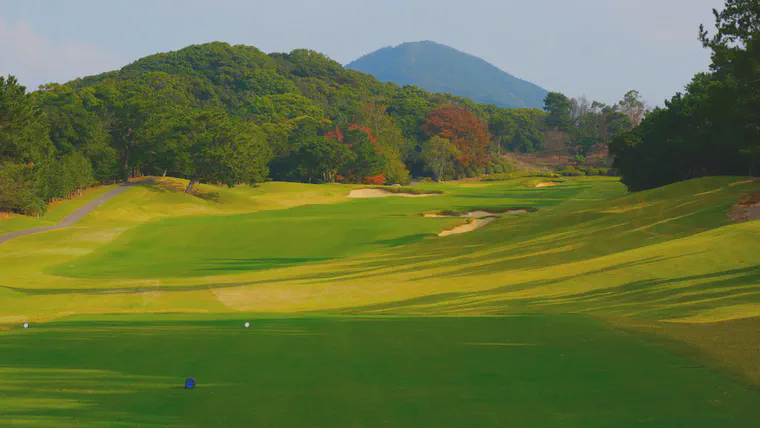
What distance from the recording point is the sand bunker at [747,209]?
82.8 feet

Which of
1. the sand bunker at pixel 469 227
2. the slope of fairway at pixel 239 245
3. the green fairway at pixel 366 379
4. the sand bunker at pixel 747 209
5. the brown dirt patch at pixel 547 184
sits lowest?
the slope of fairway at pixel 239 245

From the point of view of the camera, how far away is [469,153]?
164875 millimetres

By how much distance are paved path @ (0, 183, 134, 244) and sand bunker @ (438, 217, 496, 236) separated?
93.7 feet

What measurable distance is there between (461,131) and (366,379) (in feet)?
530

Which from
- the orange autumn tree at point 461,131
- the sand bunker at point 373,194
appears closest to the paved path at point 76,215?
the sand bunker at point 373,194

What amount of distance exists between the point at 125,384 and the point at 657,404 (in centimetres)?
600

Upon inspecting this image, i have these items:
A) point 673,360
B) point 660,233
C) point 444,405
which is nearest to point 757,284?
point 673,360

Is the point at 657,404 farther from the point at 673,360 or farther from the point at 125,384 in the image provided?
the point at 125,384

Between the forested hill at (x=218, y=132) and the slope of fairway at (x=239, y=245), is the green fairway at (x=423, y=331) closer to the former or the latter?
the slope of fairway at (x=239, y=245)

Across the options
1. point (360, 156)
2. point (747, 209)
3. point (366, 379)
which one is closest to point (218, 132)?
point (360, 156)

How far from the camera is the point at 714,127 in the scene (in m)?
46.3

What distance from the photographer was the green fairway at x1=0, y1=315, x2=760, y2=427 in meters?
6.54

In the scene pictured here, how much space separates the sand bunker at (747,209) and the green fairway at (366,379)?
55.4 feet

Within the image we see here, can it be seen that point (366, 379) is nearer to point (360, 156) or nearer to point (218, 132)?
point (218, 132)
